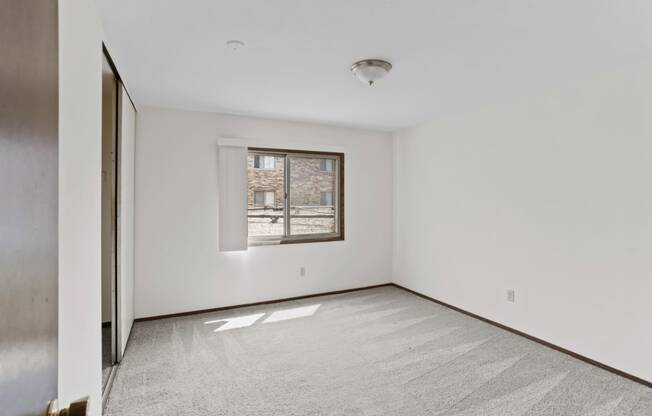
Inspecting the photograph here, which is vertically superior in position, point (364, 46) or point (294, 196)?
point (364, 46)

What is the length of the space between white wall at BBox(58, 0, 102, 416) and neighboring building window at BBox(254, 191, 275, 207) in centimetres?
254

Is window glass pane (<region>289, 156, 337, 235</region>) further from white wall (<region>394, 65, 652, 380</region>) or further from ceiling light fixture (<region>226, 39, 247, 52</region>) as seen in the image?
ceiling light fixture (<region>226, 39, 247, 52</region>)

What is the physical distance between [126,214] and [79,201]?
1773mm

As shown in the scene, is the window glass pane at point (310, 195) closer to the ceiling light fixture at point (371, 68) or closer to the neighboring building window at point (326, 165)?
the neighboring building window at point (326, 165)

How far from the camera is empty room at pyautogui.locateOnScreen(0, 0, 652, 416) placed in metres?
1.24

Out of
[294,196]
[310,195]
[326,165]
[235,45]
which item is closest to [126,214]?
[235,45]

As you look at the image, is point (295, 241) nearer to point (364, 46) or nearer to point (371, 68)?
point (371, 68)

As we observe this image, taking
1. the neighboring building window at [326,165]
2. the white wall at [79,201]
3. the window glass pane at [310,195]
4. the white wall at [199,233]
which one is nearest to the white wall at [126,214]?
the white wall at [199,233]

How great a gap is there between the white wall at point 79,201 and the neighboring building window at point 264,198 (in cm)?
254

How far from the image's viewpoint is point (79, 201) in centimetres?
147

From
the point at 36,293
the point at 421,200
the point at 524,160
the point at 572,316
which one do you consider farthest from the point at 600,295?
the point at 36,293

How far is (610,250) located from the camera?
2.66 meters

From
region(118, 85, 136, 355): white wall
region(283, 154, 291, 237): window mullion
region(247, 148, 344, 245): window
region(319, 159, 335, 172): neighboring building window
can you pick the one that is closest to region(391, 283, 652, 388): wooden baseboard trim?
region(247, 148, 344, 245): window

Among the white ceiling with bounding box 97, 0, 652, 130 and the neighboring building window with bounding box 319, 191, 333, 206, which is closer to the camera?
the white ceiling with bounding box 97, 0, 652, 130
